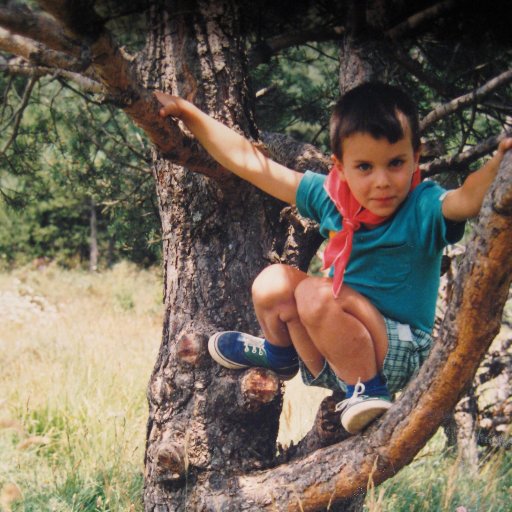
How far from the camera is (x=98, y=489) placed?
306 cm

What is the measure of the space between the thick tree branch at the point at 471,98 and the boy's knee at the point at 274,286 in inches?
31.6

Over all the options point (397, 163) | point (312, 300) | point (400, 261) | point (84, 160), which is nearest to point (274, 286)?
point (312, 300)

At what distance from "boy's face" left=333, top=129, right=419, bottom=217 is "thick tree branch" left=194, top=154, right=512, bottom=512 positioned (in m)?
0.50

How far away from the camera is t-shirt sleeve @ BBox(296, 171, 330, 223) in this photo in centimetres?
220

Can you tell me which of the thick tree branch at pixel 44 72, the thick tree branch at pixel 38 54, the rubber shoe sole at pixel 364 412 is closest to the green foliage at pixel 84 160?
the thick tree branch at pixel 44 72

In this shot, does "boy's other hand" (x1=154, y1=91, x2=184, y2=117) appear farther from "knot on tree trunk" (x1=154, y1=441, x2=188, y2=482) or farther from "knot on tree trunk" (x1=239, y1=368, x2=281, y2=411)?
"knot on tree trunk" (x1=154, y1=441, x2=188, y2=482)

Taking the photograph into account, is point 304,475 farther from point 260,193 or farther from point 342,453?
point 260,193

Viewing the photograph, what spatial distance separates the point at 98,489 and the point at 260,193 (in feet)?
5.43

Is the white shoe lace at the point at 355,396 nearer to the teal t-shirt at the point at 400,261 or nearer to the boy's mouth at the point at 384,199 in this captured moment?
the teal t-shirt at the point at 400,261

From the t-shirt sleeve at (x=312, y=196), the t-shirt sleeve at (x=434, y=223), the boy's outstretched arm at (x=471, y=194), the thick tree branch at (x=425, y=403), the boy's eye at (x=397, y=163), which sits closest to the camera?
the thick tree branch at (x=425, y=403)

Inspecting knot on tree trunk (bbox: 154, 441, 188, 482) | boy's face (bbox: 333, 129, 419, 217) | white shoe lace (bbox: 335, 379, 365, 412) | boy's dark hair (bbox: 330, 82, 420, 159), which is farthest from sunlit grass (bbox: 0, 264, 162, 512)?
boy's dark hair (bbox: 330, 82, 420, 159)

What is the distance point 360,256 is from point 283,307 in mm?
Answer: 304

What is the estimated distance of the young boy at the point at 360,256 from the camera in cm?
192

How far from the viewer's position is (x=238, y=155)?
2.24m
